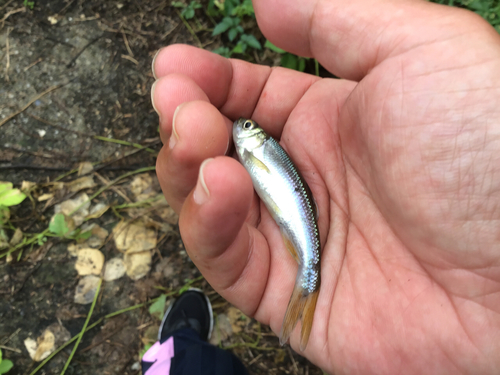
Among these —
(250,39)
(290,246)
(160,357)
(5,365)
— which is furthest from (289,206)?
(5,365)

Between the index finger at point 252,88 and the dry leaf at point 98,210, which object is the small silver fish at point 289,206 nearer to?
the index finger at point 252,88

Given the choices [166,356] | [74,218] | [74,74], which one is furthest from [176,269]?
[74,74]

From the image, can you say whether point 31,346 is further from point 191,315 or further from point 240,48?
point 240,48

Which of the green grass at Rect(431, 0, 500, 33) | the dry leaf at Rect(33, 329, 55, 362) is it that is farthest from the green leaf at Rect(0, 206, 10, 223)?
the green grass at Rect(431, 0, 500, 33)

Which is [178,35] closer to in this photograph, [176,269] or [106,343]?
[176,269]

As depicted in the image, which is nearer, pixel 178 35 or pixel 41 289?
pixel 41 289

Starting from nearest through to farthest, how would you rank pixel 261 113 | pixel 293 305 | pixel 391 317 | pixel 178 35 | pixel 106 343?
pixel 391 317, pixel 293 305, pixel 261 113, pixel 106 343, pixel 178 35
